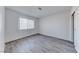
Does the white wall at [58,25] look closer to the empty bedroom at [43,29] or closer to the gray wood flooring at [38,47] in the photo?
the empty bedroom at [43,29]

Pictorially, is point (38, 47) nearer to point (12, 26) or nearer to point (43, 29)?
point (12, 26)

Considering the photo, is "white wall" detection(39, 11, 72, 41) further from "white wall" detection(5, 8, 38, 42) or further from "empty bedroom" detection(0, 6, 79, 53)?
"white wall" detection(5, 8, 38, 42)

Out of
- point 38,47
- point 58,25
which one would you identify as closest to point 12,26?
point 38,47

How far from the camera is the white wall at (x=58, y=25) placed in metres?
4.02

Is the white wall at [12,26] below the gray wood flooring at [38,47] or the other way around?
the other way around

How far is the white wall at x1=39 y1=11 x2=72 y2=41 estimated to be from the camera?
4.02m

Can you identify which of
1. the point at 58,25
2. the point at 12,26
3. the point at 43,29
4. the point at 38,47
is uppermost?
the point at 58,25

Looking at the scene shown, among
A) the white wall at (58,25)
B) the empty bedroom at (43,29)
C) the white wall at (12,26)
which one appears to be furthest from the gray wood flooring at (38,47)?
the white wall at (58,25)

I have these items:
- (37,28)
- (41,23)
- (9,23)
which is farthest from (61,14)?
(9,23)

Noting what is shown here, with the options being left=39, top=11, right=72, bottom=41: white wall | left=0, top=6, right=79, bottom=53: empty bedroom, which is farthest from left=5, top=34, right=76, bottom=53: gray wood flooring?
left=39, top=11, right=72, bottom=41: white wall

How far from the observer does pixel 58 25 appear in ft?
15.4
